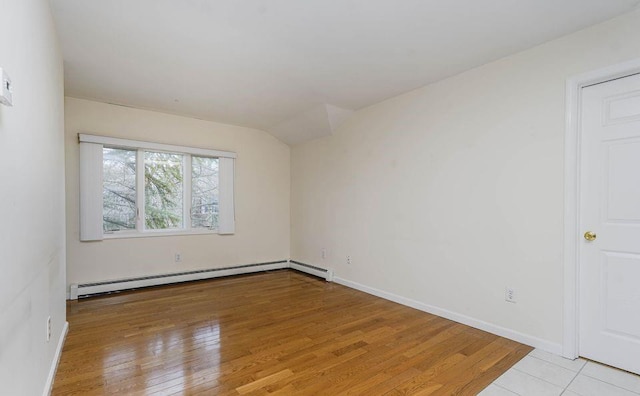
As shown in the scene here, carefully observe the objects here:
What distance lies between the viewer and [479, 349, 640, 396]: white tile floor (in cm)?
193

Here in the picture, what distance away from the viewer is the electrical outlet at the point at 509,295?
8.77ft

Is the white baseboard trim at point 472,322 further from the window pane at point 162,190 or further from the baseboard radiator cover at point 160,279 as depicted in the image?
the window pane at point 162,190

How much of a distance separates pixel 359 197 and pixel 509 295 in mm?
2063

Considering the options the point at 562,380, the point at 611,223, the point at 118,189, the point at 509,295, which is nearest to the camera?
the point at 562,380

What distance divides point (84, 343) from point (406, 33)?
11.7 ft

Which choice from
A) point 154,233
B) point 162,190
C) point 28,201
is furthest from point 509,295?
point 162,190

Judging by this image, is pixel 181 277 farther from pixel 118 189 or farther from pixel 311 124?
pixel 311 124

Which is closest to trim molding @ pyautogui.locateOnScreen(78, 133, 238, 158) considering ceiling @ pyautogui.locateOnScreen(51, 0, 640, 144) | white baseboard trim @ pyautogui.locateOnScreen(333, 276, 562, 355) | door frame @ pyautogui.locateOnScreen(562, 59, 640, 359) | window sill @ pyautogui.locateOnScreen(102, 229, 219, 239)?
ceiling @ pyautogui.locateOnScreen(51, 0, 640, 144)

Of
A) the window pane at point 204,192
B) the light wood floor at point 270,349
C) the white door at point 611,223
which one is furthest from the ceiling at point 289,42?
the light wood floor at point 270,349

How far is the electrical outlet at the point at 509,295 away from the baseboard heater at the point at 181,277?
2.39 metres

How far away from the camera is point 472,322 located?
9.64 feet

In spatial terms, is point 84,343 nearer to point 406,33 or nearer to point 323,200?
point 323,200

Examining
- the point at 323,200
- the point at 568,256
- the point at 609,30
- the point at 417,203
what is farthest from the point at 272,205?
the point at 609,30

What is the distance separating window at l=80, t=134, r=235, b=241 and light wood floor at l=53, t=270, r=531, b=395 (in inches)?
40.9
